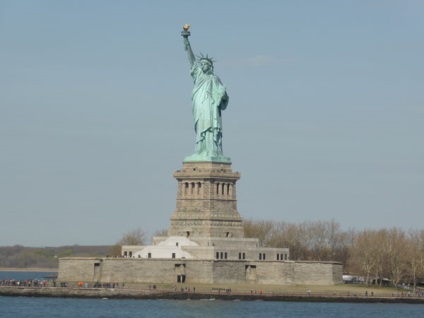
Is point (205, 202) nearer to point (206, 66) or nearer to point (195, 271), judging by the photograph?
point (195, 271)

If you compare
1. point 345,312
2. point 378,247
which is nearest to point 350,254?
point 378,247

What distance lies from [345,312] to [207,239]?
1916cm

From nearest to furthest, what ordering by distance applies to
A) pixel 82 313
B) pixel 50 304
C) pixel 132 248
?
pixel 82 313, pixel 50 304, pixel 132 248

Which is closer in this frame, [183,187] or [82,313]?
[82,313]

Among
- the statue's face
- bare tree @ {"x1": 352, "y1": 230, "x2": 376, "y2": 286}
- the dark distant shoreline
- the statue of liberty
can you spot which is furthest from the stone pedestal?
bare tree @ {"x1": 352, "y1": 230, "x2": 376, "y2": 286}

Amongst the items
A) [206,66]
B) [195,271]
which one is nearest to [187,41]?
[206,66]

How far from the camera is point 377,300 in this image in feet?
359

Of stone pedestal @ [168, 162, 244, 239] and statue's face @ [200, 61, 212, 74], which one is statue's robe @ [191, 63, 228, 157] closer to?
statue's face @ [200, 61, 212, 74]

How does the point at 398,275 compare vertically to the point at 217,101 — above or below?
below

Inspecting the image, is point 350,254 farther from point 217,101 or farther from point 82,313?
point 82,313

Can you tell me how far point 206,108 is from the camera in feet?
391

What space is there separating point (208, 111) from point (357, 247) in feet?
70.1

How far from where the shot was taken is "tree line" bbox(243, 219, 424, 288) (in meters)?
126

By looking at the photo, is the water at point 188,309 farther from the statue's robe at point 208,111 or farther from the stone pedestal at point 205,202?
the statue's robe at point 208,111
